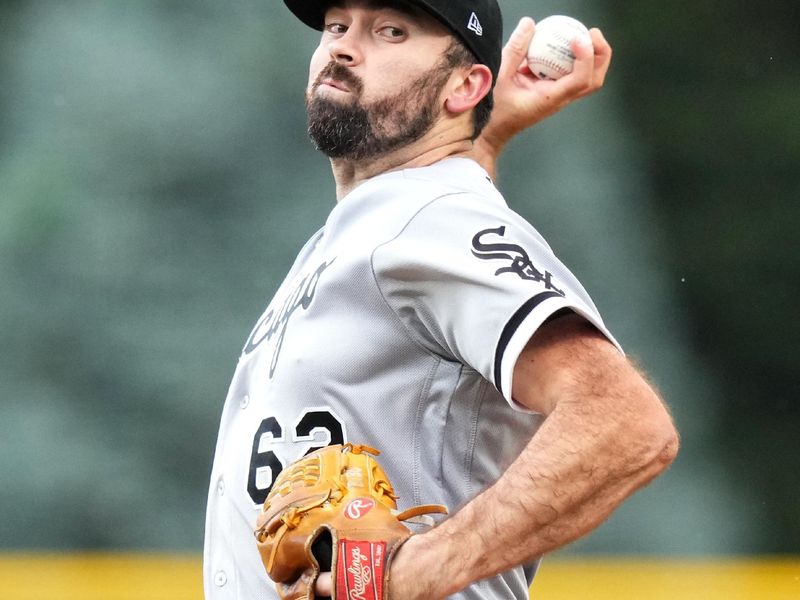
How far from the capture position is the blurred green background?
5.96m

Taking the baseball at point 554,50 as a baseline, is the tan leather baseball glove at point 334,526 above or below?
below

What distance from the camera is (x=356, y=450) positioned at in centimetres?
149

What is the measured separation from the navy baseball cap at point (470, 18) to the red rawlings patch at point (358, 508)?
0.81 meters

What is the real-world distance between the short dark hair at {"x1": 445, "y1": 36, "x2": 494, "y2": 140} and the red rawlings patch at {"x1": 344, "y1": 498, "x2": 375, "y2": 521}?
31.9 inches

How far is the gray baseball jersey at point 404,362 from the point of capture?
4.91ft

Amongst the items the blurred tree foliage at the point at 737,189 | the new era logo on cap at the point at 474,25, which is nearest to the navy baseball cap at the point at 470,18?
the new era logo on cap at the point at 474,25

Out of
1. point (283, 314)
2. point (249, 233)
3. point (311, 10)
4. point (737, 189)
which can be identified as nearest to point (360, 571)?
point (283, 314)

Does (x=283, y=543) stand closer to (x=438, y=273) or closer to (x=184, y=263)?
Answer: (x=438, y=273)

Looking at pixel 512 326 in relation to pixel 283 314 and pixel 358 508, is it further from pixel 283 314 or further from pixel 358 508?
pixel 283 314

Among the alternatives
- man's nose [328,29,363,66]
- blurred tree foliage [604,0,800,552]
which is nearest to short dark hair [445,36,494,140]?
man's nose [328,29,363,66]

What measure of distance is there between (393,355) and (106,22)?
574 cm

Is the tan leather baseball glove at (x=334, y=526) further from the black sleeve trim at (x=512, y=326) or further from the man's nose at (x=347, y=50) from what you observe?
the man's nose at (x=347, y=50)

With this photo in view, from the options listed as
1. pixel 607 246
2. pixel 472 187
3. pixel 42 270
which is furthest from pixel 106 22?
pixel 472 187

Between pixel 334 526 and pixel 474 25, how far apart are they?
35.9 inches
